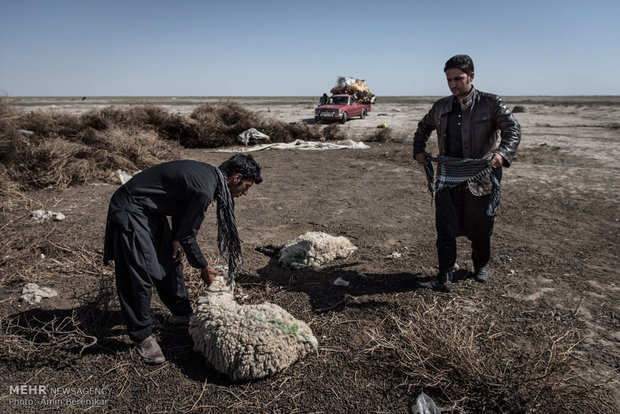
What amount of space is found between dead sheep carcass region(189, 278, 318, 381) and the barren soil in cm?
10

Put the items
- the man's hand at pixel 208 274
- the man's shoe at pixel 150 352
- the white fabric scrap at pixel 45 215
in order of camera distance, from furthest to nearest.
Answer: the white fabric scrap at pixel 45 215
the man's hand at pixel 208 274
the man's shoe at pixel 150 352

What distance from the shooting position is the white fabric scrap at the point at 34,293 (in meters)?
3.29

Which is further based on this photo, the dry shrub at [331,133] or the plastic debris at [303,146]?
the dry shrub at [331,133]

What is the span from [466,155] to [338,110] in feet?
53.1

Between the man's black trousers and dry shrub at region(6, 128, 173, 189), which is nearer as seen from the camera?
the man's black trousers

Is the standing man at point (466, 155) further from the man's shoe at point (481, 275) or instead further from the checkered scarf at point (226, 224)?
the checkered scarf at point (226, 224)

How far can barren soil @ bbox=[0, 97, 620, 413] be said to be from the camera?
2398 millimetres

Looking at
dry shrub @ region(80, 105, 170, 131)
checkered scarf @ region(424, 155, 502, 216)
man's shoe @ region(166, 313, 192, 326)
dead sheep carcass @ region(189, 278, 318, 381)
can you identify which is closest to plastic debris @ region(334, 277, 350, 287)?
dead sheep carcass @ region(189, 278, 318, 381)

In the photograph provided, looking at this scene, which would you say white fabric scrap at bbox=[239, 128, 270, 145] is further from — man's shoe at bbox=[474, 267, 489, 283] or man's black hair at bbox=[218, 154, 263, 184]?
man's black hair at bbox=[218, 154, 263, 184]

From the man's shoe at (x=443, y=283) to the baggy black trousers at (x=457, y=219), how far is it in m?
0.05

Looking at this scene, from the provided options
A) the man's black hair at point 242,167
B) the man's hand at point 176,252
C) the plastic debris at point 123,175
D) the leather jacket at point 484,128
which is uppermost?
the leather jacket at point 484,128

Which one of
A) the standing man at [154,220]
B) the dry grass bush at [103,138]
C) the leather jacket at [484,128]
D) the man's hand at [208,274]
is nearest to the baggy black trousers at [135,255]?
the standing man at [154,220]

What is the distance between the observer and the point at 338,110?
19.0m

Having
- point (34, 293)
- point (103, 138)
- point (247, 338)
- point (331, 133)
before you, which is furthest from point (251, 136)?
point (247, 338)
